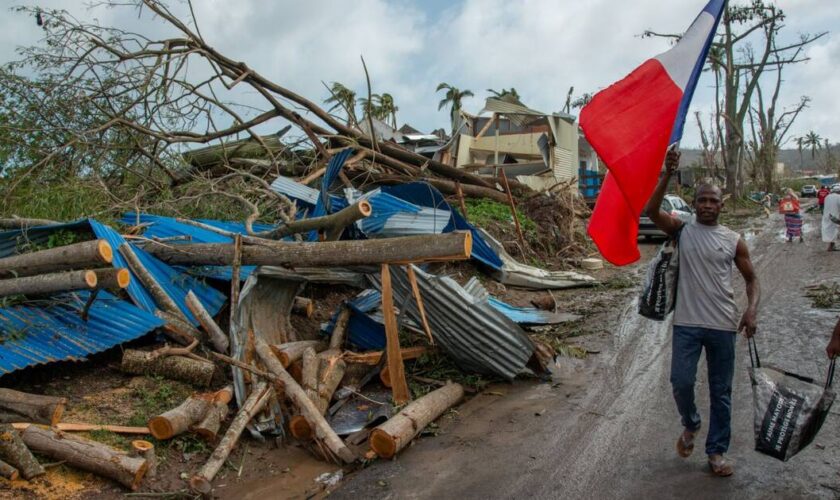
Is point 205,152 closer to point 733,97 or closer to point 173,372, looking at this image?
point 173,372

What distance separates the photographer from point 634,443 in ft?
15.1

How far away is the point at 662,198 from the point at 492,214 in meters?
11.1

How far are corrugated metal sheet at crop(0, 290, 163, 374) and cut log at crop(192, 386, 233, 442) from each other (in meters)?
1.27

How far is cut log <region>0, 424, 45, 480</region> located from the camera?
3953mm

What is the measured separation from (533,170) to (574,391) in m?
15.4

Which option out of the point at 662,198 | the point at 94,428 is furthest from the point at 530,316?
the point at 94,428

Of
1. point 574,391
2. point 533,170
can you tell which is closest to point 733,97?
point 533,170

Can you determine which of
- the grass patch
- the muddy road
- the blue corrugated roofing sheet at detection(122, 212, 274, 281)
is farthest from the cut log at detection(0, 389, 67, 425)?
the grass patch

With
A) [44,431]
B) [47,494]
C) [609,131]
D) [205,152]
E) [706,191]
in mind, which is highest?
[205,152]

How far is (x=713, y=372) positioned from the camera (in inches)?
156

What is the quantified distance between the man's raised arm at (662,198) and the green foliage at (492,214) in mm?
10077

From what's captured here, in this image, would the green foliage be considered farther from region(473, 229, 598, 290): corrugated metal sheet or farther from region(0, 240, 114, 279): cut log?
region(0, 240, 114, 279): cut log

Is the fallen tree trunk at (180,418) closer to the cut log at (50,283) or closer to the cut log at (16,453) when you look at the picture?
the cut log at (16,453)

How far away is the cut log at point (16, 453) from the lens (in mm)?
3953
